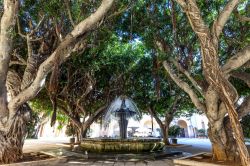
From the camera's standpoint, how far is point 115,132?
16.2 meters

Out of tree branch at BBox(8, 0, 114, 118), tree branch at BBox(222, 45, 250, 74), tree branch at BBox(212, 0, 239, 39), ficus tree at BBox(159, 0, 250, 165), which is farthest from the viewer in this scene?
tree branch at BBox(8, 0, 114, 118)

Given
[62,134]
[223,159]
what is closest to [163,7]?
[223,159]

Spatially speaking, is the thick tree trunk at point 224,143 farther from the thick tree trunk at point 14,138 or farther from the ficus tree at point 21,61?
the thick tree trunk at point 14,138

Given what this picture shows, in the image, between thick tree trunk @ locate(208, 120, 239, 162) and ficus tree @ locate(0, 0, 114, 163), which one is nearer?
ficus tree @ locate(0, 0, 114, 163)

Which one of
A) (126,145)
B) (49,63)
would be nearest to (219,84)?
(49,63)

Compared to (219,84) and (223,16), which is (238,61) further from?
(219,84)

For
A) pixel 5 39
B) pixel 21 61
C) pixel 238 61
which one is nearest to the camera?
pixel 238 61

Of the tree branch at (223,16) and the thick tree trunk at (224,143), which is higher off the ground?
the tree branch at (223,16)

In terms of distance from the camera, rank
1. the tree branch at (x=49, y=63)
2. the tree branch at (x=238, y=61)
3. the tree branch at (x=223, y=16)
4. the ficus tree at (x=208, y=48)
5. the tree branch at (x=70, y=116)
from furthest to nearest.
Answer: the tree branch at (x=70, y=116) → the tree branch at (x=49, y=63) → the tree branch at (x=238, y=61) → the tree branch at (x=223, y=16) → the ficus tree at (x=208, y=48)

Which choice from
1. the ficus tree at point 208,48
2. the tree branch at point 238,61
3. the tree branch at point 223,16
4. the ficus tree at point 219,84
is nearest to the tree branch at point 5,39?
the ficus tree at point 208,48

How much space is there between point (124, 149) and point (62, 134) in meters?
26.5

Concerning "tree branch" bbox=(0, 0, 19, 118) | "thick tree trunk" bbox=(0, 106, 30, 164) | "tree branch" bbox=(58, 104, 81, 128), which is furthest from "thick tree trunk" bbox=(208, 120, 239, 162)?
"tree branch" bbox=(58, 104, 81, 128)

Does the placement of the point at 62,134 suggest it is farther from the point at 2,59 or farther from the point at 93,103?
the point at 2,59

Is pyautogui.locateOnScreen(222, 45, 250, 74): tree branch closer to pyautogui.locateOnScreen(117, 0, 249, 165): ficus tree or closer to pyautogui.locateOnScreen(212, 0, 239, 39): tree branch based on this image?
pyautogui.locateOnScreen(117, 0, 249, 165): ficus tree
